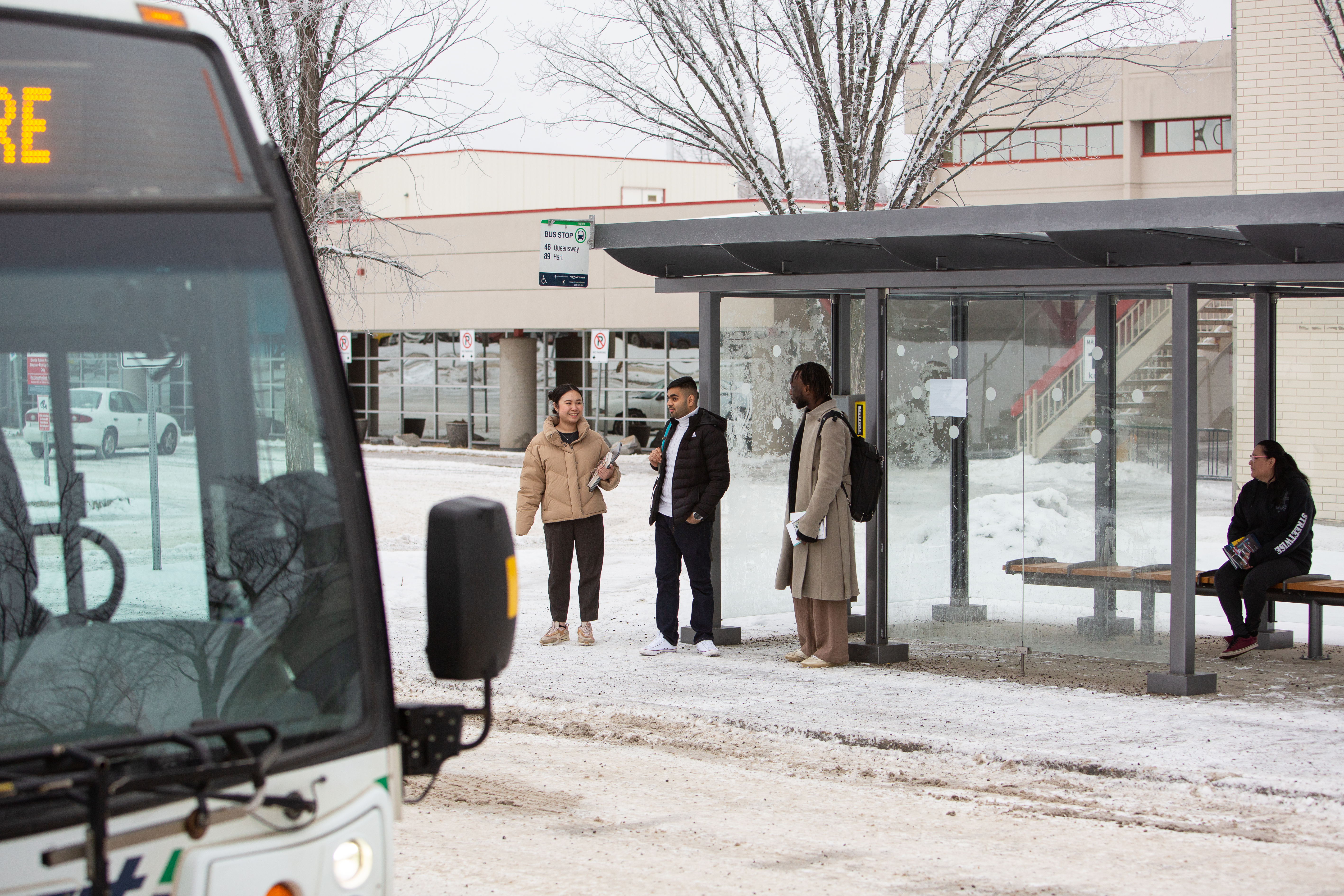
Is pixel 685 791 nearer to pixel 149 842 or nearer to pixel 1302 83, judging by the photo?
pixel 149 842

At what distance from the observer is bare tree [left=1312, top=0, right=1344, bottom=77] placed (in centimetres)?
1433

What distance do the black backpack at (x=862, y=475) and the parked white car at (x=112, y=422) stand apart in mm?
6079

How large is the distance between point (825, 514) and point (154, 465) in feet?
19.9

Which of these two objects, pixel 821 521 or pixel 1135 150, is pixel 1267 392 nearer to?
pixel 821 521

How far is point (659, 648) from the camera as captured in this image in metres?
9.25

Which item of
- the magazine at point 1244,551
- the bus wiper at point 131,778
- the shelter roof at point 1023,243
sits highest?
the shelter roof at point 1023,243

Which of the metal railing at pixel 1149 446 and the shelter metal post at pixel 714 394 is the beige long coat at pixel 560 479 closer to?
the shelter metal post at pixel 714 394

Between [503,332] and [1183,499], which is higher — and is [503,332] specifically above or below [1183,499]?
above

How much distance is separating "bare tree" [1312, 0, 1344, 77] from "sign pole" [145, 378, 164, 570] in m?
14.3

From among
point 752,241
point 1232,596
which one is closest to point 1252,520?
point 1232,596

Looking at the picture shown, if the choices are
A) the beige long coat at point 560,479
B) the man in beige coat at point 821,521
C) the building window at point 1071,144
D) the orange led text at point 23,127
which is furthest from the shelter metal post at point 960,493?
the building window at point 1071,144

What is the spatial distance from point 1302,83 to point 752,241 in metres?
10.7

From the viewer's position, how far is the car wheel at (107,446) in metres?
2.59

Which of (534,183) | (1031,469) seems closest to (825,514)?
(1031,469)
